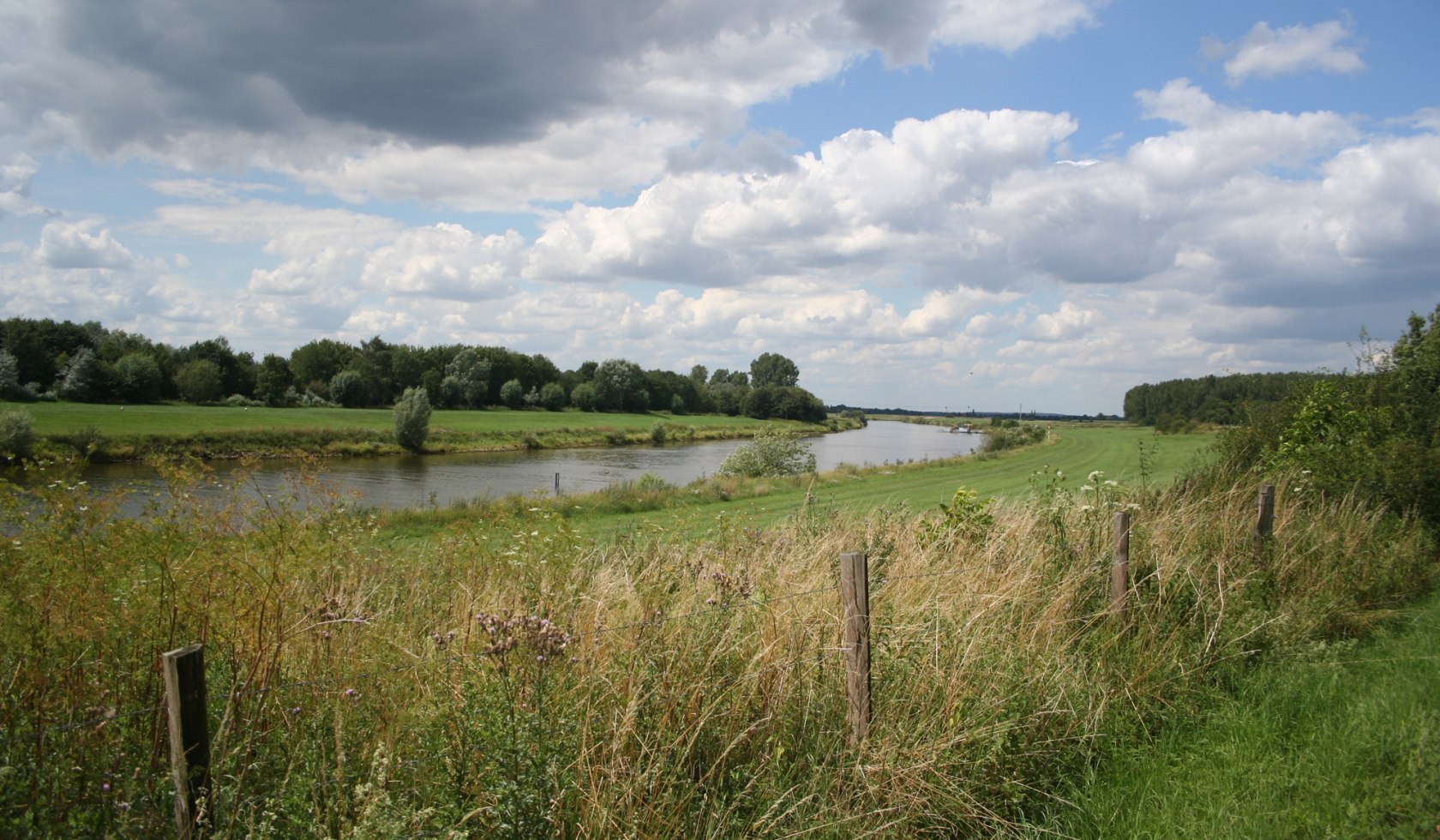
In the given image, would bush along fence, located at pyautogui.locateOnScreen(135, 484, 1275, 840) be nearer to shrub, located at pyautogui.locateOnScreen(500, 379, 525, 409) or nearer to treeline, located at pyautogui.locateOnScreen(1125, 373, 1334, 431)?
treeline, located at pyautogui.locateOnScreen(1125, 373, 1334, 431)

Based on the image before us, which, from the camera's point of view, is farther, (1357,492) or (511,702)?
(1357,492)

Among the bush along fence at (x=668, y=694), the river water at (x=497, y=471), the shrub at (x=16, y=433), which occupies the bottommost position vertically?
the river water at (x=497, y=471)

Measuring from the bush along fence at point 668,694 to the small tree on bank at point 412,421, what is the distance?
50.7 metres

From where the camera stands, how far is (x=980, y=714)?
428cm

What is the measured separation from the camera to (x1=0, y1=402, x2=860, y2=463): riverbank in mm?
40188

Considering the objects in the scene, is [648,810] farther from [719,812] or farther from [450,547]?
[450,547]

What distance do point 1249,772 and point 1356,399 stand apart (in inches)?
466

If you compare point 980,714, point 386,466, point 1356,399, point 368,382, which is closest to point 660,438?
point 386,466

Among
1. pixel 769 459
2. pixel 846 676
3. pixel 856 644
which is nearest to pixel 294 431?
pixel 769 459

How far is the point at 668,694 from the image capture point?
3609mm

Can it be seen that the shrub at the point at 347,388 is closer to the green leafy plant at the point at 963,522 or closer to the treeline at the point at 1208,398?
the treeline at the point at 1208,398

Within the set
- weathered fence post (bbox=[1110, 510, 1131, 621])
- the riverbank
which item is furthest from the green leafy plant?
the riverbank

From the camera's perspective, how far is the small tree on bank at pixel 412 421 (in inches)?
2136

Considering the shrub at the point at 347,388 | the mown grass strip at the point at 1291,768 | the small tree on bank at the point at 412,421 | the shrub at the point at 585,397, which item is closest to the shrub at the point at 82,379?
the small tree on bank at the point at 412,421
